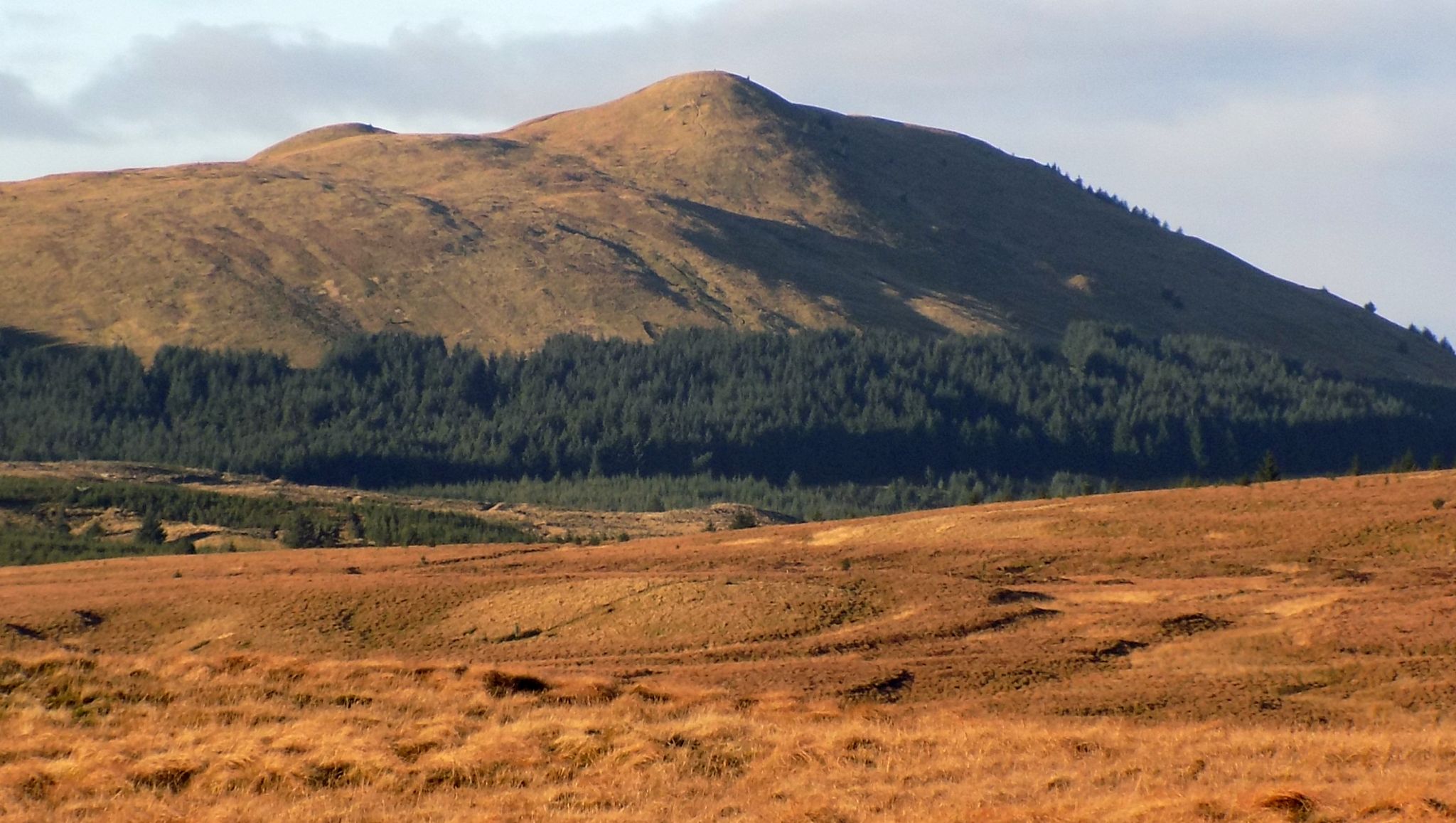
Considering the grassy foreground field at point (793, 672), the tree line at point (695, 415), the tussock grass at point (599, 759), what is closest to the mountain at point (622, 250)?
the tree line at point (695, 415)

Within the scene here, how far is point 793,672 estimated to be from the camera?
29.1 m

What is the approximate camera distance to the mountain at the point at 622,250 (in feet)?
436

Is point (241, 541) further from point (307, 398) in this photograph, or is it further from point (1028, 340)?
point (1028, 340)

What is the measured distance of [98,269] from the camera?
136 m

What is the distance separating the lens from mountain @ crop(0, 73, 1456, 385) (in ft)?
436

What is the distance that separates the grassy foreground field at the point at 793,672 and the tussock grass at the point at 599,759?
0.06m

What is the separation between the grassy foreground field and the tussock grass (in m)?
0.06

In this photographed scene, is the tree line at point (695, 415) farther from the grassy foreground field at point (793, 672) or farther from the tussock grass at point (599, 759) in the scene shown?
the tussock grass at point (599, 759)

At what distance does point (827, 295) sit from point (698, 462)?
117 ft

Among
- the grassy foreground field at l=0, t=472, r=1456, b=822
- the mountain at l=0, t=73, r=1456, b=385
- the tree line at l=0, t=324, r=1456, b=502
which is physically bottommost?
the grassy foreground field at l=0, t=472, r=1456, b=822

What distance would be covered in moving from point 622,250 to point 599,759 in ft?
431

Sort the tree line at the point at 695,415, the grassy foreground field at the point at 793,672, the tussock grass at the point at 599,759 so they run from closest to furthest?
the tussock grass at the point at 599,759
the grassy foreground field at the point at 793,672
the tree line at the point at 695,415

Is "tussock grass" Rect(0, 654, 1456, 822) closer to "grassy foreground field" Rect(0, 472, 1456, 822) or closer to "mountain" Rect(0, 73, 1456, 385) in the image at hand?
"grassy foreground field" Rect(0, 472, 1456, 822)

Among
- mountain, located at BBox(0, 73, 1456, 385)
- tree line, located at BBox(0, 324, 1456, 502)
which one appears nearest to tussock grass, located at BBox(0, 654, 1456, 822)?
tree line, located at BBox(0, 324, 1456, 502)
